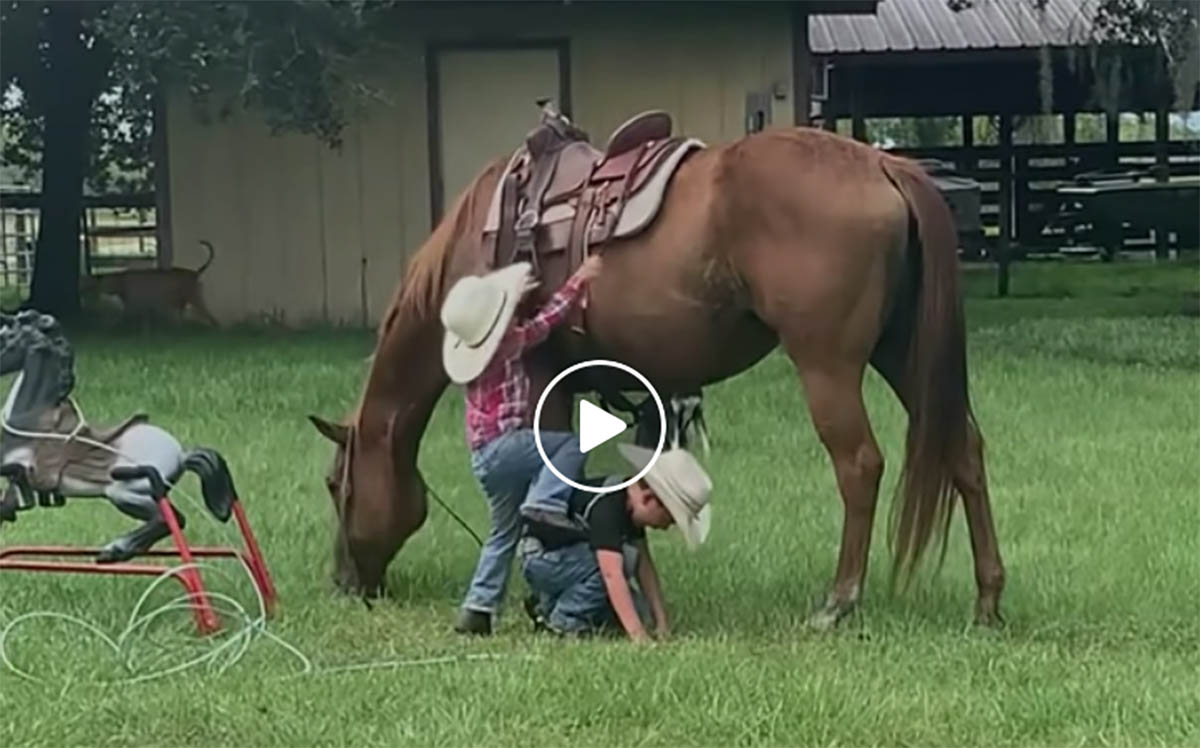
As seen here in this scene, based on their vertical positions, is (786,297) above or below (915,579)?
above

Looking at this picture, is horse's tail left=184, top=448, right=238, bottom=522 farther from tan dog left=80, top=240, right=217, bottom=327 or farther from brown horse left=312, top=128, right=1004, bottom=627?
tan dog left=80, top=240, right=217, bottom=327

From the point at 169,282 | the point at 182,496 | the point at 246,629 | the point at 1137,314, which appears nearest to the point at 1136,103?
the point at 1137,314

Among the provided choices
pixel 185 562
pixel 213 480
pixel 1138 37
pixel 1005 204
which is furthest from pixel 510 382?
pixel 1005 204

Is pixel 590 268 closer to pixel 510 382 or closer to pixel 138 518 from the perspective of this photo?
pixel 510 382

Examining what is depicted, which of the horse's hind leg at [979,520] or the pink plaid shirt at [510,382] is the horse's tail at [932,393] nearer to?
the horse's hind leg at [979,520]

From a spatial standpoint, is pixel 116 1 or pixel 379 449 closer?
pixel 379 449

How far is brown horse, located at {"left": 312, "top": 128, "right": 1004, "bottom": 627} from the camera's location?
5121 mm

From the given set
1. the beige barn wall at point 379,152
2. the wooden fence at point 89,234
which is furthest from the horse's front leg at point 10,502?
the wooden fence at point 89,234

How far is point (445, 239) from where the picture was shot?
560 cm

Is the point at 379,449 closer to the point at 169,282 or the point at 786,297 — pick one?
the point at 786,297

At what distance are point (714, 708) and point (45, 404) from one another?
7.46 feet

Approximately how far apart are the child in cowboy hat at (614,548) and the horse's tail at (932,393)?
57 cm

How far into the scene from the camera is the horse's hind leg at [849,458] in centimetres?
514

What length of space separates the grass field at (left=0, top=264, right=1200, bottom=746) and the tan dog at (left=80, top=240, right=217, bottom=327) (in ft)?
15.1
